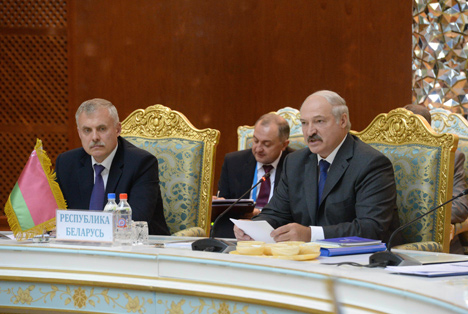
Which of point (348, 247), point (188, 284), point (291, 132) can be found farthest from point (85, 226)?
point (291, 132)

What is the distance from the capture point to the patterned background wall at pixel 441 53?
5023 mm

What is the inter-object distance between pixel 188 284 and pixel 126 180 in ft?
4.28

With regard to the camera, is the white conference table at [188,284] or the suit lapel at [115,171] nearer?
the white conference table at [188,284]

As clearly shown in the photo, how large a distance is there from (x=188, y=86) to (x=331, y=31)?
139 cm

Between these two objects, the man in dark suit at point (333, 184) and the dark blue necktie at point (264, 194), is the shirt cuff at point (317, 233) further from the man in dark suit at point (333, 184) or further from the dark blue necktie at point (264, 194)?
the dark blue necktie at point (264, 194)

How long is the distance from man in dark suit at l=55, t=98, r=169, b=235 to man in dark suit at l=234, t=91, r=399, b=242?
19.3 inches

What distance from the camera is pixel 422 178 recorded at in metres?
2.55

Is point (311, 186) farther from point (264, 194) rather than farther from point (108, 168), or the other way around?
point (264, 194)

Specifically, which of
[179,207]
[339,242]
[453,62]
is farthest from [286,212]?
[453,62]

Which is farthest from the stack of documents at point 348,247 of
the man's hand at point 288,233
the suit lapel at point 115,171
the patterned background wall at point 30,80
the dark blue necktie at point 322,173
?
the patterned background wall at point 30,80

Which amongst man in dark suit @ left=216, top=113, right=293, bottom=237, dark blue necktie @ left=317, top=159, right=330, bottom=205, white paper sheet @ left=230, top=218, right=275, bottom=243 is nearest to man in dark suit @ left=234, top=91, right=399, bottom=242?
dark blue necktie @ left=317, top=159, right=330, bottom=205

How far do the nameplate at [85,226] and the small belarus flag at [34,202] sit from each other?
133 millimetres

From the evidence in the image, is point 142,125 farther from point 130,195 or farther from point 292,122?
point 292,122

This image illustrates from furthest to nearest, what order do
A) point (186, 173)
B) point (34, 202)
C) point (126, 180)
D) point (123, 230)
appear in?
point (186, 173), point (126, 180), point (34, 202), point (123, 230)
